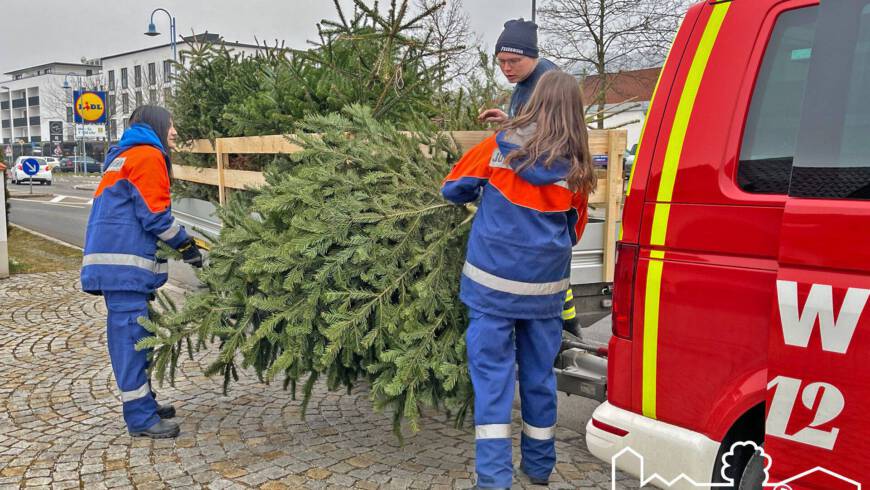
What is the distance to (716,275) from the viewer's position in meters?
2.25

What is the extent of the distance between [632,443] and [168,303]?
116 inches

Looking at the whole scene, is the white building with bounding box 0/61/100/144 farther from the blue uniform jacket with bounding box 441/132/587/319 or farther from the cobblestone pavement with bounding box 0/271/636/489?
the blue uniform jacket with bounding box 441/132/587/319

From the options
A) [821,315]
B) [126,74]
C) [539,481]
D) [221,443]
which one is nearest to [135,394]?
[221,443]

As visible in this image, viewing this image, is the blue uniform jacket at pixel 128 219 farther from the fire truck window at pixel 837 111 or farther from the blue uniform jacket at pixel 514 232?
the fire truck window at pixel 837 111

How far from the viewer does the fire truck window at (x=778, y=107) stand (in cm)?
220

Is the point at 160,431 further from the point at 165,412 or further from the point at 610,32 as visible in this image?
the point at 610,32

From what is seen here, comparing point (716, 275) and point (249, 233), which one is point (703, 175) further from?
point (249, 233)

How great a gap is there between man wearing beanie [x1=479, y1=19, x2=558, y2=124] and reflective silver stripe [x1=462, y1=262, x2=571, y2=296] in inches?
42.0

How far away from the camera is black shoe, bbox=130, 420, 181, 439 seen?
4.06 meters

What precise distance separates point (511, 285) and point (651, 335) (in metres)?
0.78

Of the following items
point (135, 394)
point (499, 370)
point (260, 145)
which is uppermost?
point (260, 145)

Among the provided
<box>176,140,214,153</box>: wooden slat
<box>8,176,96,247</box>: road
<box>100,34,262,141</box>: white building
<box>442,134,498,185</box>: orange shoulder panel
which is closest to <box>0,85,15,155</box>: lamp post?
<box>100,34,262,141</box>: white building

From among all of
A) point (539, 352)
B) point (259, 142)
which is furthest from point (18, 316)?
point (539, 352)

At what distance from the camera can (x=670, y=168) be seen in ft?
7.94
